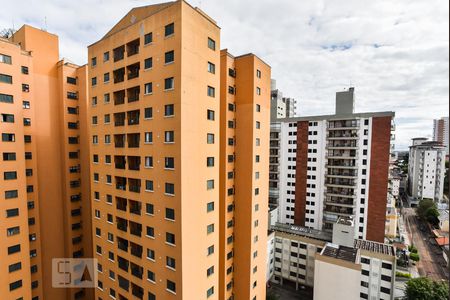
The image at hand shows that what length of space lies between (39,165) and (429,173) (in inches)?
4448

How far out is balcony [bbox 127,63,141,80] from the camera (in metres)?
20.8

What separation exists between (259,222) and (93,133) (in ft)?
70.8

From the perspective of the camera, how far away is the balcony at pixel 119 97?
22.0m

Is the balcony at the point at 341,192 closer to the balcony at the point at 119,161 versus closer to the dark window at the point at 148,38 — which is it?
the balcony at the point at 119,161

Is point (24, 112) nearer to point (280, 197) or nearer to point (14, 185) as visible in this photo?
point (14, 185)

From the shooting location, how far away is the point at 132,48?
21.6 metres

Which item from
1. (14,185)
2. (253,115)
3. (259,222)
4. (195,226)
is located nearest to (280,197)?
(259,222)

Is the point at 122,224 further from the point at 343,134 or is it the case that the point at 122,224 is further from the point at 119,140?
the point at 343,134

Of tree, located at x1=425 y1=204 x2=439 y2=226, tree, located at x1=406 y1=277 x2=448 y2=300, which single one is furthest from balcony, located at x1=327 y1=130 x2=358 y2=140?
tree, located at x1=425 y1=204 x2=439 y2=226

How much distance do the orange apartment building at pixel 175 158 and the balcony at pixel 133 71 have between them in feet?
0.40

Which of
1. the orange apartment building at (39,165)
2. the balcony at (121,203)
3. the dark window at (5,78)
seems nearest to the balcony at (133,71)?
the balcony at (121,203)

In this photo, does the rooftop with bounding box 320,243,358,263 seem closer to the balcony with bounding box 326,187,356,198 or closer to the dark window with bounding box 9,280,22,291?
the balcony with bounding box 326,187,356,198

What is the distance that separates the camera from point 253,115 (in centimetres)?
2520

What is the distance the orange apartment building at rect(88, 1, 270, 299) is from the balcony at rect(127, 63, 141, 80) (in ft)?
0.40
